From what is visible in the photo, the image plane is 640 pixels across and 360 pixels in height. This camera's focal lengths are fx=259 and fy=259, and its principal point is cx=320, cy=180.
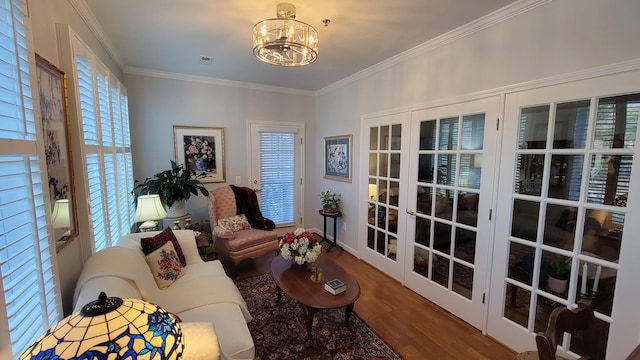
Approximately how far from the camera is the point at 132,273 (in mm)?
1658

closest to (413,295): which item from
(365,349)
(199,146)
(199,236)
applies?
(365,349)

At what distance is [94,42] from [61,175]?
1.49 m

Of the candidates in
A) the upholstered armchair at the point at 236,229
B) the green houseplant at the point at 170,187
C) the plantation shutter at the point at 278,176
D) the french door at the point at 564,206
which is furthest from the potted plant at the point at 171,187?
the french door at the point at 564,206

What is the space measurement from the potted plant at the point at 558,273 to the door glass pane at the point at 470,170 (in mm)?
732

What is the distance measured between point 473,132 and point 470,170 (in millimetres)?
337

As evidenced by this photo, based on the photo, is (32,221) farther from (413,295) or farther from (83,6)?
(413,295)

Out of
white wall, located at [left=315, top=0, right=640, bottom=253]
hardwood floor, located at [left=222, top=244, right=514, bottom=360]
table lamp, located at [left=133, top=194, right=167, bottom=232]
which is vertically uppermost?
white wall, located at [left=315, top=0, right=640, bottom=253]

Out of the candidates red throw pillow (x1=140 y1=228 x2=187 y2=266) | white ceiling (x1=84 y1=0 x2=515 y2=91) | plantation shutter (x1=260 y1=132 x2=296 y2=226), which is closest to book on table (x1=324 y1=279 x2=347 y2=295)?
red throw pillow (x1=140 y1=228 x2=187 y2=266)

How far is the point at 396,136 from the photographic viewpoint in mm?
3041

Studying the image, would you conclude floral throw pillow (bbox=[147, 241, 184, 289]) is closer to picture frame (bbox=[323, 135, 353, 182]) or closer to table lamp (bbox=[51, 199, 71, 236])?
table lamp (bbox=[51, 199, 71, 236])

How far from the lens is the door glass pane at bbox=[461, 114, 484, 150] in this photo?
2230 millimetres

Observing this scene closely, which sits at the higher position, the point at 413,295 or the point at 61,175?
the point at 61,175

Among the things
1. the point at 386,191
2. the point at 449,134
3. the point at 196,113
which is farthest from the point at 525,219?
the point at 196,113

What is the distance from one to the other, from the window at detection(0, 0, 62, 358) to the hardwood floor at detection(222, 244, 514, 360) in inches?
85.9
